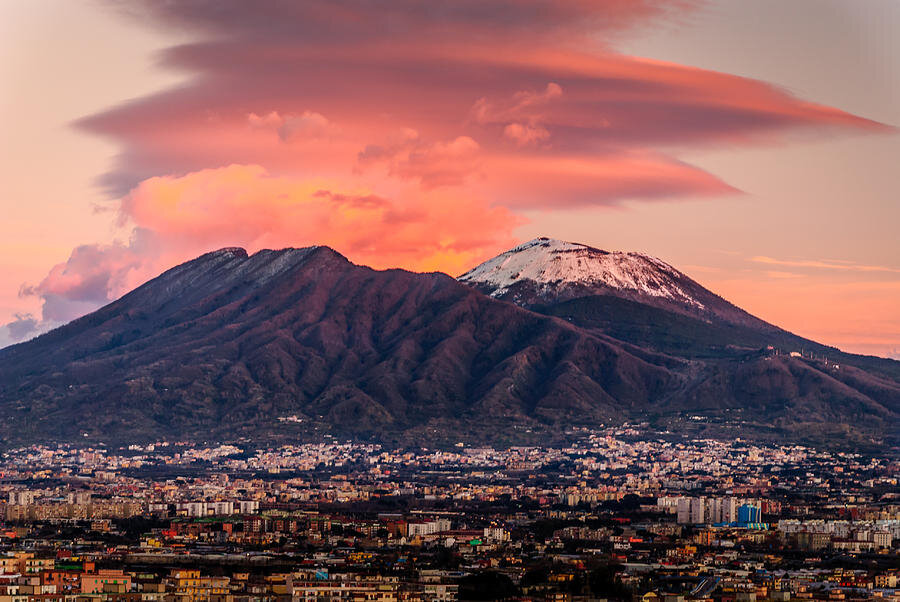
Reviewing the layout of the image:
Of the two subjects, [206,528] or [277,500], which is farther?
[277,500]

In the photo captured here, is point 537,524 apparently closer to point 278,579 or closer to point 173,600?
point 278,579

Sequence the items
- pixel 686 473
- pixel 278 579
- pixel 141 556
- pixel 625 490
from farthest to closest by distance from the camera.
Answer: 1. pixel 686 473
2. pixel 625 490
3. pixel 141 556
4. pixel 278 579

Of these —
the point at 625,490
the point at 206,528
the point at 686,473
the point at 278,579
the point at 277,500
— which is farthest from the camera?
the point at 686,473

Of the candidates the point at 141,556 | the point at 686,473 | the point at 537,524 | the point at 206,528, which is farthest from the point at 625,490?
the point at 141,556

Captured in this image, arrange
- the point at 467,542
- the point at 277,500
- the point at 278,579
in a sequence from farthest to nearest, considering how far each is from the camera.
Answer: the point at 277,500 → the point at 467,542 → the point at 278,579

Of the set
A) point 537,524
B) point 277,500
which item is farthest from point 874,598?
point 277,500

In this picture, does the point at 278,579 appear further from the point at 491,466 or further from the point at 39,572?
the point at 491,466

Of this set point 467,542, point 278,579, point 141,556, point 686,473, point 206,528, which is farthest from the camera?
point 686,473

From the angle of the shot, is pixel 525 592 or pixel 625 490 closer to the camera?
pixel 525 592
